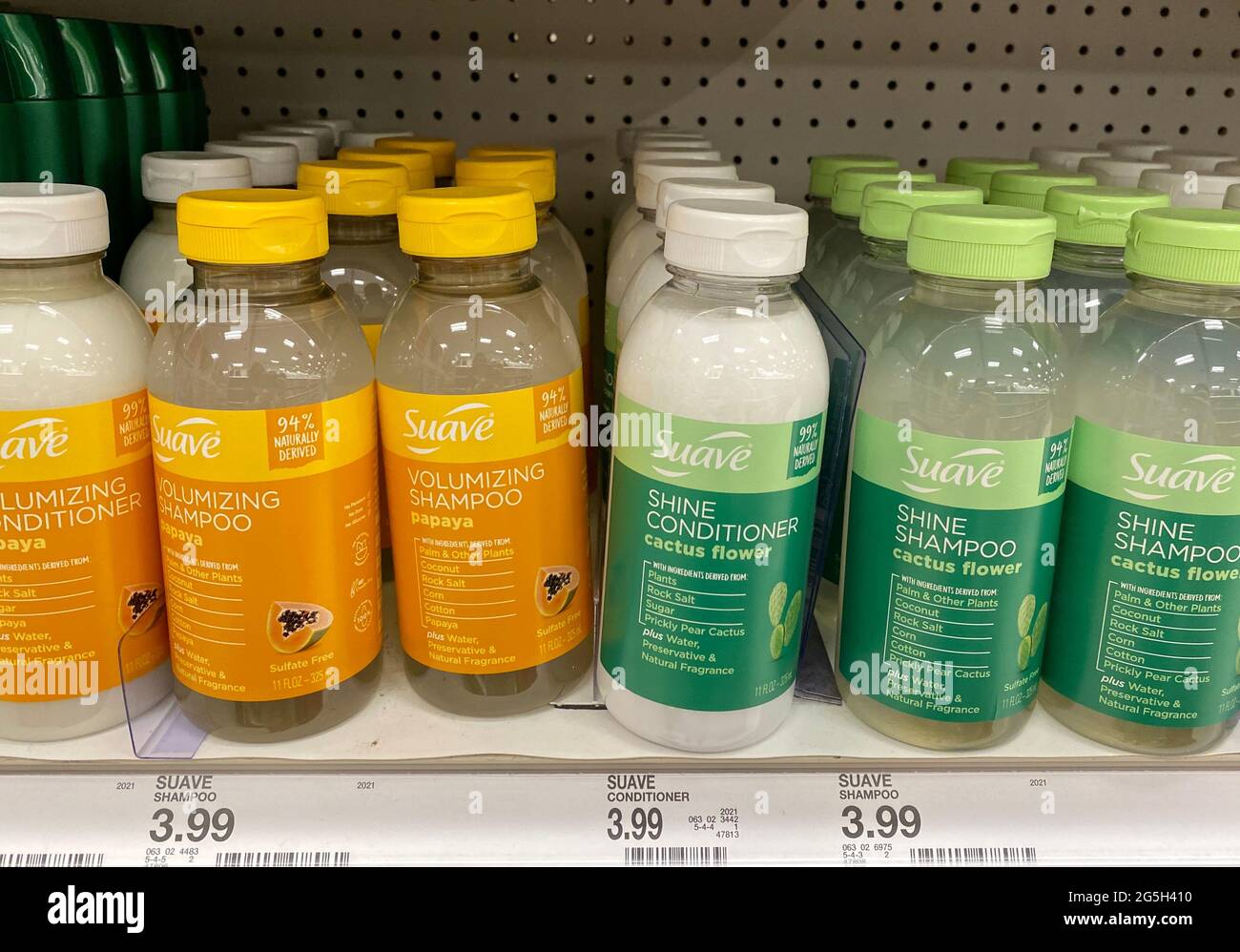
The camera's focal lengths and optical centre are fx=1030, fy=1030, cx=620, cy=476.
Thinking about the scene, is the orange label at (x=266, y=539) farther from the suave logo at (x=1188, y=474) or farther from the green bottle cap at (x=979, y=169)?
the green bottle cap at (x=979, y=169)

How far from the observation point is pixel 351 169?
863 mm

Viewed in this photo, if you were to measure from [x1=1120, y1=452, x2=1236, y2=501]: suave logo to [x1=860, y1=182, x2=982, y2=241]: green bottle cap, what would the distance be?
256 millimetres

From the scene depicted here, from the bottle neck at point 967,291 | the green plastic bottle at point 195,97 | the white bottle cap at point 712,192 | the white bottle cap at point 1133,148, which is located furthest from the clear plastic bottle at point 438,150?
the white bottle cap at point 1133,148

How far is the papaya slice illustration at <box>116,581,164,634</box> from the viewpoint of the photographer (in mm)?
808

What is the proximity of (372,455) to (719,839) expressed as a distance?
399 mm

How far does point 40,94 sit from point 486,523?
523 millimetres

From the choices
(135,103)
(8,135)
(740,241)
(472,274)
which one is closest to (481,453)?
(472,274)

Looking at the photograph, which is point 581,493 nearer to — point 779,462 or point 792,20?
point 779,462

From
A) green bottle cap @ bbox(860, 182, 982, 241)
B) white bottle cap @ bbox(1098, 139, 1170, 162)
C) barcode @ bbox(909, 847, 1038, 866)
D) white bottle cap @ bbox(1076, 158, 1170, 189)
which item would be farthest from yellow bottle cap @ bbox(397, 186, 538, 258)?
white bottle cap @ bbox(1098, 139, 1170, 162)

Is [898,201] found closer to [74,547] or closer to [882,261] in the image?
[882,261]

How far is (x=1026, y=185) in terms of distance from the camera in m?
0.97

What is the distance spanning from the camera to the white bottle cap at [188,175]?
86 cm
